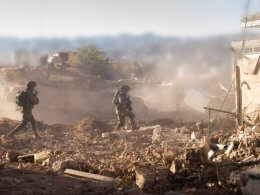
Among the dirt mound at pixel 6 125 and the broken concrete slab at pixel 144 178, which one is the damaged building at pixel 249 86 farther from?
the dirt mound at pixel 6 125

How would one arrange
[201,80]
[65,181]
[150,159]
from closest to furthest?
1. [65,181]
2. [150,159]
3. [201,80]

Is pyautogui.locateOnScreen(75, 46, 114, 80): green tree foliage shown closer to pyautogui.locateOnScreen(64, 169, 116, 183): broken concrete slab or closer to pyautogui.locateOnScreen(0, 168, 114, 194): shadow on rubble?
pyautogui.locateOnScreen(64, 169, 116, 183): broken concrete slab

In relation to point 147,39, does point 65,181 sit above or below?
below

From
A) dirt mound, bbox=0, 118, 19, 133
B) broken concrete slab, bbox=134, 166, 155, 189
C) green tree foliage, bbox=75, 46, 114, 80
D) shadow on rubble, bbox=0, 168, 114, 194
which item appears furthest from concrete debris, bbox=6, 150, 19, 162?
green tree foliage, bbox=75, 46, 114, 80

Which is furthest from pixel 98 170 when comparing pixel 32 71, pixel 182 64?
pixel 182 64

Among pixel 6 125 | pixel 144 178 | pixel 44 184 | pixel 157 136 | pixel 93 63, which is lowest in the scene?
pixel 6 125

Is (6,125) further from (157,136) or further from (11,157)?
(11,157)

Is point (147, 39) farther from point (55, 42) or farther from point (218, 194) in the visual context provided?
point (218, 194)

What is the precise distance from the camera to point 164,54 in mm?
43156

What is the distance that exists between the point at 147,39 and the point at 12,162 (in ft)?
155

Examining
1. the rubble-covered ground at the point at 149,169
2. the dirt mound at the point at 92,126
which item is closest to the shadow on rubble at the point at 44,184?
the rubble-covered ground at the point at 149,169

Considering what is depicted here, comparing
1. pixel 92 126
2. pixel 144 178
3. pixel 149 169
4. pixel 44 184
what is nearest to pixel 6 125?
pixel 92 126

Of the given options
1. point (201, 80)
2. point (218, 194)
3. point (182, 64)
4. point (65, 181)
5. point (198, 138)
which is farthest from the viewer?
point (182, 64)

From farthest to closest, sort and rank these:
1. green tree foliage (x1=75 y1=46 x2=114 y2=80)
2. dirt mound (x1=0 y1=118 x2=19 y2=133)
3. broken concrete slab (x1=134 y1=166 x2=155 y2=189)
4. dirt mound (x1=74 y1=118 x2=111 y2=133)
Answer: green tree foliage (x1=75 y1=46 x2=114 y2=80) < dirt mound (x1=74 y1=118 x2=111 y2=133) < dirt mound (x1=0 y1=118 x2=19 y2=133) < broken concrete slab (x1=134 y1=166 x2=155 y2=189)
